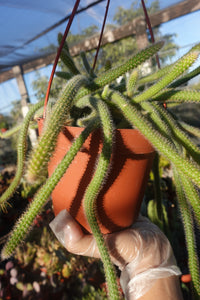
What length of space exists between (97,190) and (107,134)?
5.1 inches

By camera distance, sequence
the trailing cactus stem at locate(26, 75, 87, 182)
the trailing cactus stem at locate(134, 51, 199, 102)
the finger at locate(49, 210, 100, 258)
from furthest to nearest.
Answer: the finger at locate(49, 210, 100, 258), the trailing cactus stem at locate(134, 51, 199, 102), the trailing cactus stem at locate(26, 75, 87, 182)

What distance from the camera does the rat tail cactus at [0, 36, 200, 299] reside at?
397mm

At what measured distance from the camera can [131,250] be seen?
607 millimetres

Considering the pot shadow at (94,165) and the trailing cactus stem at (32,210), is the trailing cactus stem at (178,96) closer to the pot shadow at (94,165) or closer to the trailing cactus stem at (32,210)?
the pot shadow at (94,165)

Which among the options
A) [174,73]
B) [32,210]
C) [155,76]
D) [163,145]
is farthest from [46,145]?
[155,76]

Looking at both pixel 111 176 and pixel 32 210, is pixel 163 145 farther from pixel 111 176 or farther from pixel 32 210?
pixel 32 210

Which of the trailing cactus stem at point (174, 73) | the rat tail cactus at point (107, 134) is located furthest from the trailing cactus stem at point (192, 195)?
the trailing cactus stem at point (174, 73)

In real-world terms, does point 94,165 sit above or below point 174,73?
below

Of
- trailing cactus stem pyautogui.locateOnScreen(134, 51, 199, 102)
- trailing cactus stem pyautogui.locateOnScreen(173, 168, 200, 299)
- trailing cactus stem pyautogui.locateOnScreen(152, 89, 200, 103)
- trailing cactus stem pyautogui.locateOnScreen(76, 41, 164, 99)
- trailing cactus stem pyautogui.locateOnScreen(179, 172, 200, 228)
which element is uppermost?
trailing cactus stem pyautogui.locateOnScreen(76, 41, 164, 99)

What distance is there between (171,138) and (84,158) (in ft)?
0.72

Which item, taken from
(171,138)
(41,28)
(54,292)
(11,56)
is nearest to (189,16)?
(41,28)

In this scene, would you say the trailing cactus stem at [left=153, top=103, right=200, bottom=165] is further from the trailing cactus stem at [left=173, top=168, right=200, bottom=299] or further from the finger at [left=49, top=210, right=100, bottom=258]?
the finger at [left=49, top=210, right=100, bottom=258]

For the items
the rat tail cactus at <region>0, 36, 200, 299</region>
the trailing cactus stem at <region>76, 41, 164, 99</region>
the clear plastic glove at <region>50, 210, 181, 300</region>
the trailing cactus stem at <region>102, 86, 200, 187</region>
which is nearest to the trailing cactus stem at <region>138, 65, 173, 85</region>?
the rat tail cactus at <region>0, 36, 200, 299</region>

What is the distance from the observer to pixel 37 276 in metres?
1.52
